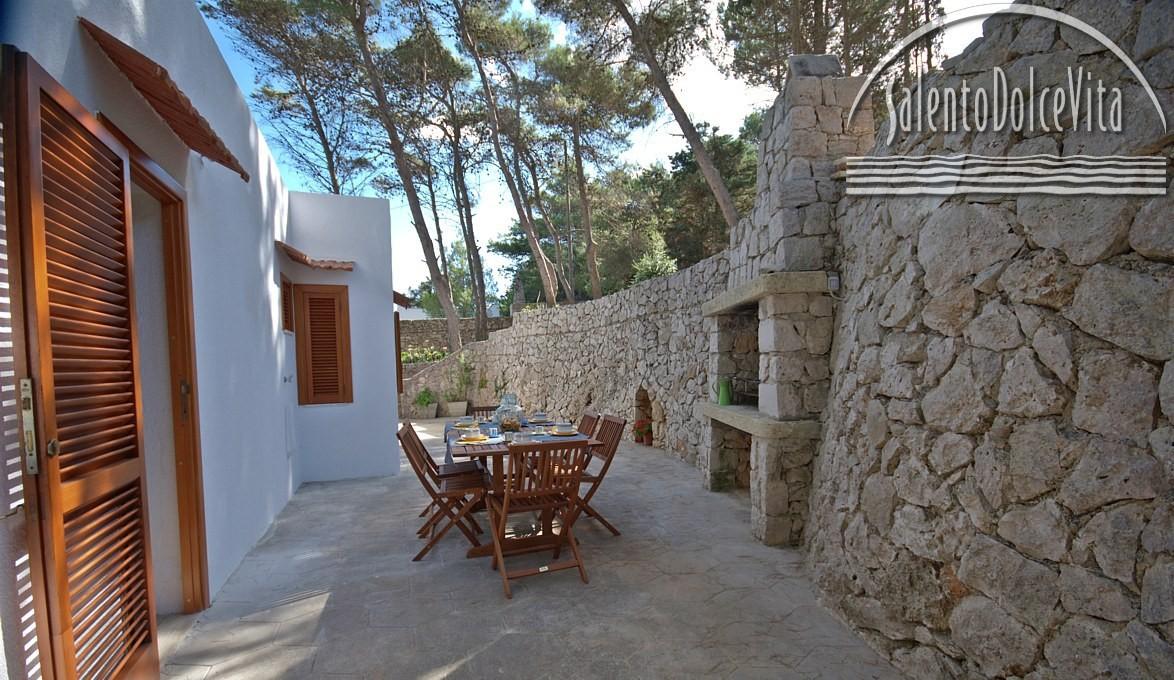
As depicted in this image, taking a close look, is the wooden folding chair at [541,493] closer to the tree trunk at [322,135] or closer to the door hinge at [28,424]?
the door hinge at [28,424]

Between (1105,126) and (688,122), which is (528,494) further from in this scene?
(688,122)

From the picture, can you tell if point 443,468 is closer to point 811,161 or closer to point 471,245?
point 811,161

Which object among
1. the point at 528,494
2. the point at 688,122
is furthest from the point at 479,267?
the point at 528,494

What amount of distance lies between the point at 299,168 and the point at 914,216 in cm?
1391

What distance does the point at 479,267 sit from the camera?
15.7 metres

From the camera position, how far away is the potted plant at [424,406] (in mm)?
11868

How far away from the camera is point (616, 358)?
8906 millimetres

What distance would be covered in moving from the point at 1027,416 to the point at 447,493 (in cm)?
322

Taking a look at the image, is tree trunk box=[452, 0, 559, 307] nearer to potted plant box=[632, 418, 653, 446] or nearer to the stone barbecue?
potted plant box=[632, 418, 653, 446]

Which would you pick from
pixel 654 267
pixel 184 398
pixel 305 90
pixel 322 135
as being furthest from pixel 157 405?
pixel 322 135

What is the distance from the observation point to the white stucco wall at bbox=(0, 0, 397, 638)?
2210mm

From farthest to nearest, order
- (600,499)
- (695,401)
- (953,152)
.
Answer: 1. (695,401)
2. (600,499)
3. (953,152)

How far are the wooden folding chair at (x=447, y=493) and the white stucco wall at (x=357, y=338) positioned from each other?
7.72ft

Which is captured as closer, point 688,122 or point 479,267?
point 688,122
